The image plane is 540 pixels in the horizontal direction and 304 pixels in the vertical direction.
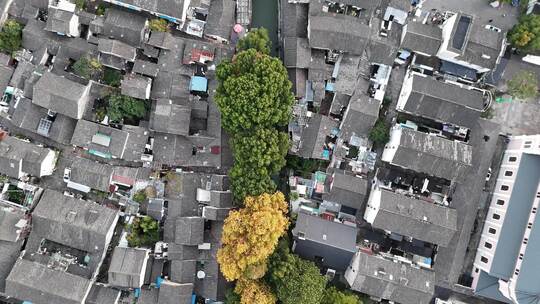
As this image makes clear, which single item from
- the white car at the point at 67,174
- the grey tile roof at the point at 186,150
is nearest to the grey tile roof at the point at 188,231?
the grey tile roof at the point at 186,150

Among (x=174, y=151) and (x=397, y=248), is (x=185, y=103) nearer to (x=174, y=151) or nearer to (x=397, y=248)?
(x=174, y=151)

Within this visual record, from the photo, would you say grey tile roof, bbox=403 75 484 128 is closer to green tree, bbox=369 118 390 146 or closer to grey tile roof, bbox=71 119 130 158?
green tree, bbox=369 118 390 146

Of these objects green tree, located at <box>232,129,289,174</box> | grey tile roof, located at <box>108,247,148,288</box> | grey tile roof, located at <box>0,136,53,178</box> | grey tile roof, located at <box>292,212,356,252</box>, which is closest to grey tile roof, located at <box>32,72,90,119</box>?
grey tile roof, located at <box>0,136,53,178</box>

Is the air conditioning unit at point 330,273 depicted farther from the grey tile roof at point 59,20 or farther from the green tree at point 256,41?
the grey tile roof at point 59,20

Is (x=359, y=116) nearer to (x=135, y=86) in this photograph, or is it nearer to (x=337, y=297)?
(x=337, y=297)

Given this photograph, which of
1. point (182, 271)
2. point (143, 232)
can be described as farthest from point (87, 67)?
point (182, 271)

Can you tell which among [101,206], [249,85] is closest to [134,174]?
[101,206]
